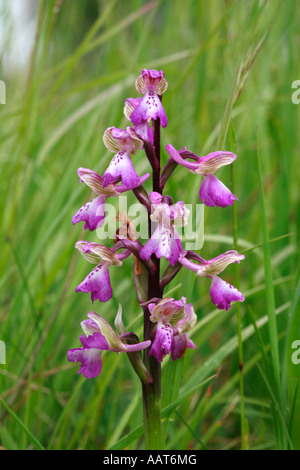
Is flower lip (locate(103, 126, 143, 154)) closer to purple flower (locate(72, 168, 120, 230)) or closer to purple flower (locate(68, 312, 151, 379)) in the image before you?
purple flower (locate(72, 168, 120, 230))

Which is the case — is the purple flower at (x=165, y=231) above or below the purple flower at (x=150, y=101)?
below

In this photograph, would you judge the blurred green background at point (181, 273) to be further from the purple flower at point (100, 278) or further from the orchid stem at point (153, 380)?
the purple flower at point (100, 278)

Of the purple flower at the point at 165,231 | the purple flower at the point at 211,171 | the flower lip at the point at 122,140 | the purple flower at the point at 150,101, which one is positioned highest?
the purple flower at the point at 150,101

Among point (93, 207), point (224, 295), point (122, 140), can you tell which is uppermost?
point (122, 140)

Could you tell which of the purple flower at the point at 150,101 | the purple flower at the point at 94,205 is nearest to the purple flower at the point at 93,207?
the purple flower at the point at 94,205

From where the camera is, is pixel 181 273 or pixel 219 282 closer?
pixel 219 282

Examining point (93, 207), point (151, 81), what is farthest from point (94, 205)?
point (151, 81)

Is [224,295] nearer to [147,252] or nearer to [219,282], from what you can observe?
[219,282]

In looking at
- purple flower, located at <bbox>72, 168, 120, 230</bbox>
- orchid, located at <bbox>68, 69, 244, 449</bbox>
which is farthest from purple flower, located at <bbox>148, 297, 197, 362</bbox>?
purple flower, located at <bbox>72, 168, 120, 230</bbox>
